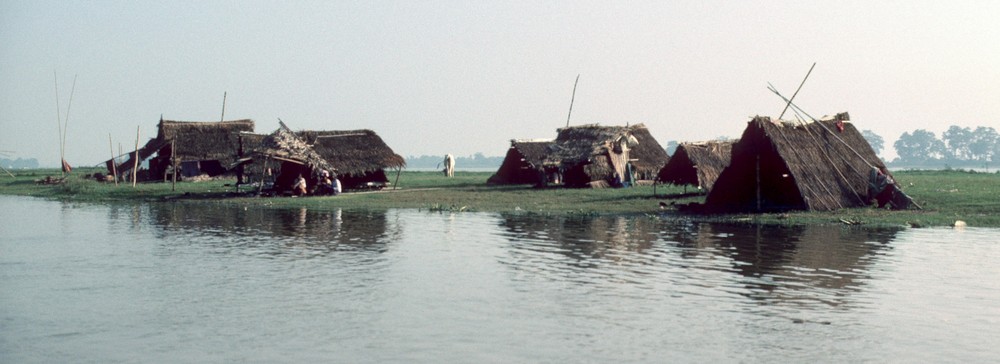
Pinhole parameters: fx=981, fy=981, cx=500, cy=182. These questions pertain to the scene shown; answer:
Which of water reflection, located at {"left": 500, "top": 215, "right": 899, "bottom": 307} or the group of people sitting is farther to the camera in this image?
the group of people sitting

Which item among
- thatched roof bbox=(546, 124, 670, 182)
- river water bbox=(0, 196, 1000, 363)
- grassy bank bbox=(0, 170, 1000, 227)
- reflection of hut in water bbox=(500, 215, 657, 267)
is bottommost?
river water bbox=(0, 196, 1000, 363)

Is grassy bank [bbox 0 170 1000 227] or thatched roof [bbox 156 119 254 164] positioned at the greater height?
thatched roof [bbox 156 119 254 164]

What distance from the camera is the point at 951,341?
10.4 meters

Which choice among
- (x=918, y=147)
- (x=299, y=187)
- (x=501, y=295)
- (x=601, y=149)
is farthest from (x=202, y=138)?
(x=918, y=147)

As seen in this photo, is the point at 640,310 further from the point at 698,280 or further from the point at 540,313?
the point at 698,280

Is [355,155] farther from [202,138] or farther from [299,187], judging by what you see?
[202,138]

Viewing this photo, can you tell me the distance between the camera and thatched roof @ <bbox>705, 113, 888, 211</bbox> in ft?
83.5

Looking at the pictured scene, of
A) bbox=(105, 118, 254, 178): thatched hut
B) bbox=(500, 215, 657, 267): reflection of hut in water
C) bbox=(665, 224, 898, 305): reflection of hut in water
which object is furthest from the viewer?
bbox=(105, 118, 254, 178): thatched hut

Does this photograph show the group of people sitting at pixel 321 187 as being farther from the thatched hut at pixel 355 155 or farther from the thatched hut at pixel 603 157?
the thatched hut at pixel 603 157

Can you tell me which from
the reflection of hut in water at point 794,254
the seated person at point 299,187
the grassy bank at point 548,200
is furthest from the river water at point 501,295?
the seated person at point 299,187

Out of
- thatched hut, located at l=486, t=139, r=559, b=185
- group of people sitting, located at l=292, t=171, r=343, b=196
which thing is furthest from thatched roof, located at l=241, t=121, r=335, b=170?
thatched hut, located at l=486, t=139, r=559, b=185

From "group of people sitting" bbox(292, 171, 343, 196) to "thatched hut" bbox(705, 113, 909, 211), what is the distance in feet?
48.3

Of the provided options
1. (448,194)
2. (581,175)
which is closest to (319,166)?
(448,194)

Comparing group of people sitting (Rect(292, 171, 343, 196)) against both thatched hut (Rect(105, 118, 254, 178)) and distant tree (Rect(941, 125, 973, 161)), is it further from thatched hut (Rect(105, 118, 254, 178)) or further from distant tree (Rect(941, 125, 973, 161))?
distant tree (Rect(941, 125, 973, 161))
